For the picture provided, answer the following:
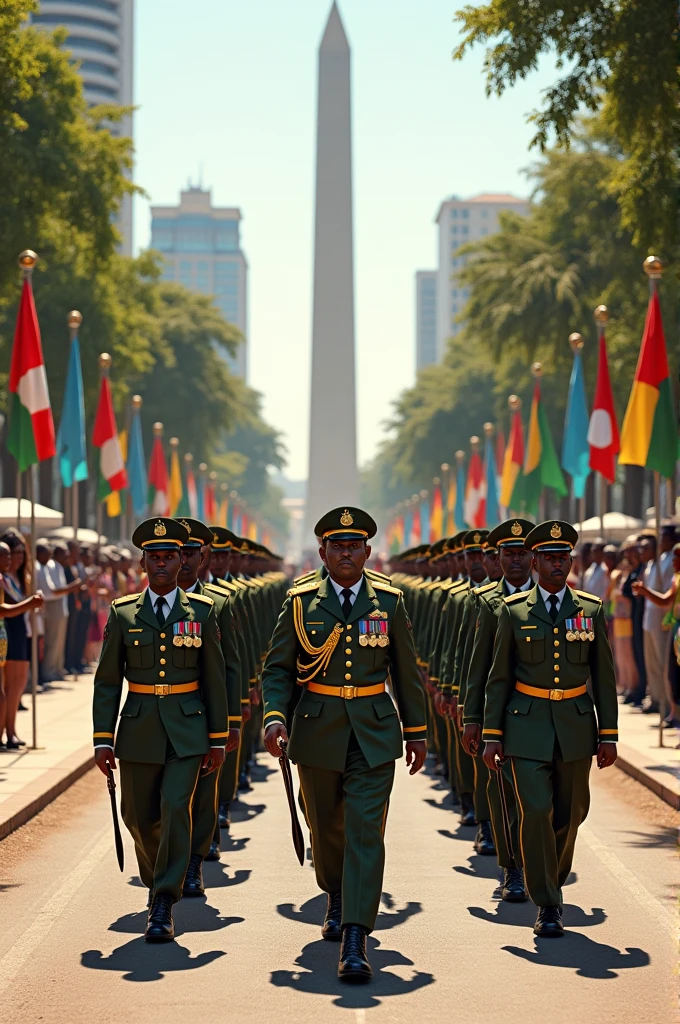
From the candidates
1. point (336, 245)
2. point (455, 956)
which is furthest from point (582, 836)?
point (336, 245)

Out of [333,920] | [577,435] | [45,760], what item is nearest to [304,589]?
[333,920]

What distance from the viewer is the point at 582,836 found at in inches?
417

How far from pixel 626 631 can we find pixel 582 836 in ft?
29.1

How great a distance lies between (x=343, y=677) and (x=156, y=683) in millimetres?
941

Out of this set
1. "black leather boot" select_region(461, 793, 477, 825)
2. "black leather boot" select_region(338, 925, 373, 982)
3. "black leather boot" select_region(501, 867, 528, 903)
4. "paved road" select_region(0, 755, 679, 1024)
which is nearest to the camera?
"paved road" select_region(0, 755, 679, 1024)

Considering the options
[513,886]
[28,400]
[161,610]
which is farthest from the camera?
[28,400]

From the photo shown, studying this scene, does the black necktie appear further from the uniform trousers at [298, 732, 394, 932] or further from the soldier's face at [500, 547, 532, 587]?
the soldier's face at [500, 547, 532, 587]

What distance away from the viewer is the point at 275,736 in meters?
7.04

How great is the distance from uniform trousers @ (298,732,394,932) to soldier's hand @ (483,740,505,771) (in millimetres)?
659

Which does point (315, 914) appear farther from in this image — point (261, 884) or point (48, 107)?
point (48, 107)

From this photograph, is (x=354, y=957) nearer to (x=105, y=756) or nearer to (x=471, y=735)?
(x=105, y=756)

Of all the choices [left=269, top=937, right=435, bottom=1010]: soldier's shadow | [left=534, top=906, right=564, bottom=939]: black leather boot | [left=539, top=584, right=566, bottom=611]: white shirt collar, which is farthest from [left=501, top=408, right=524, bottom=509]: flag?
[left=269, top=937, right=435, bottom=1010]: soldier's shadow

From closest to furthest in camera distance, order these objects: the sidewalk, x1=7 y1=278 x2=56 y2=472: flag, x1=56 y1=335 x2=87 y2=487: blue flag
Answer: the sidewalk
x1=7 y1=278 x2=56 y2=472: flag
x1=56 y1=335 x2=87 y2=487: blue flag

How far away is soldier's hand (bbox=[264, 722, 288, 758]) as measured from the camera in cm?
699
